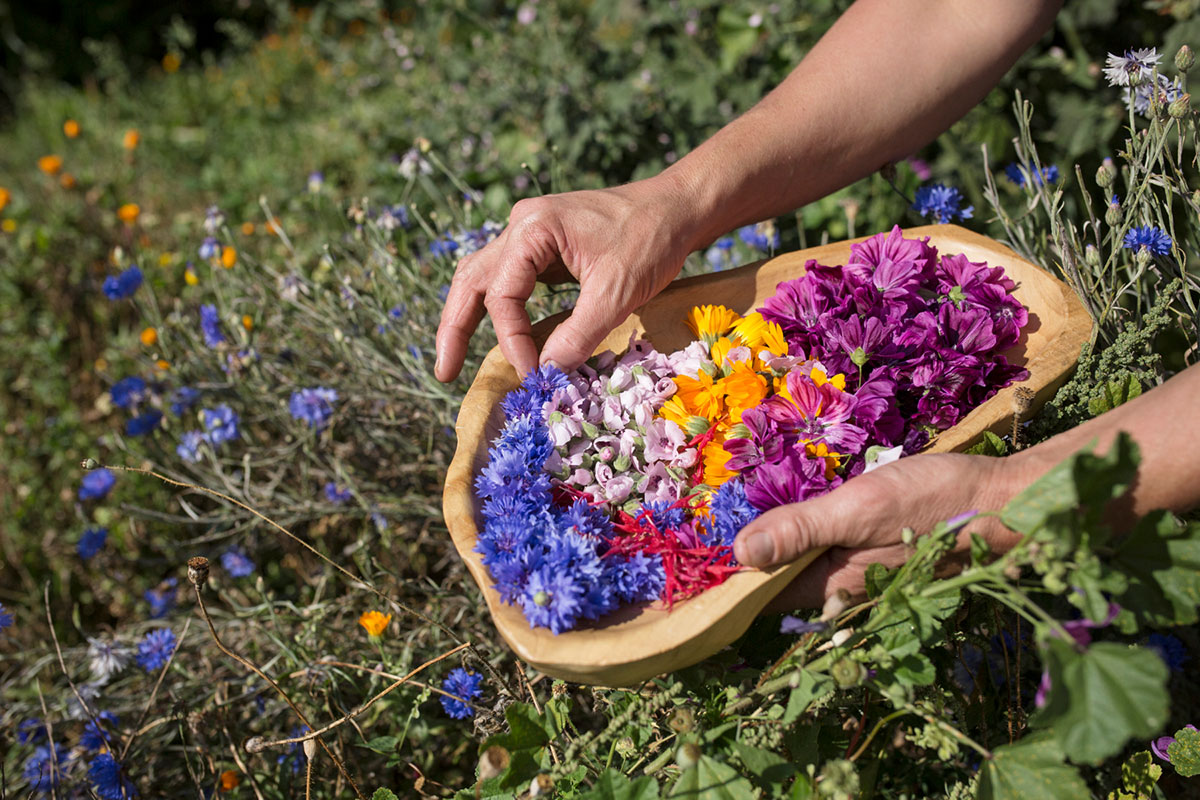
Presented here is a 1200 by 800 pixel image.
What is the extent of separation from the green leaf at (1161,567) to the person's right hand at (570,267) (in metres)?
0.75

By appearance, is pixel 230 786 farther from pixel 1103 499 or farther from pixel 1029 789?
pixel 1103 499

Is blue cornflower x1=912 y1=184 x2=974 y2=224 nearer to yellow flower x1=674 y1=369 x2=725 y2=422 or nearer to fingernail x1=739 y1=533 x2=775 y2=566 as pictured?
yellow flower x1=674 y1=369 x2=725 y2=422

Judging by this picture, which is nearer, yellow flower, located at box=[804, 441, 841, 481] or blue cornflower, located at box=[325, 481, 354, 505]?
yellow flower, located at box=[804, 441, 841, 481]

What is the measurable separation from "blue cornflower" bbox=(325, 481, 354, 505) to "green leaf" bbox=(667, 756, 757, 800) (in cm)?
113

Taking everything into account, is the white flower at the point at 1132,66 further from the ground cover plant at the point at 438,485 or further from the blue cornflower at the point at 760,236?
the blue cornflower at the point at 760,236

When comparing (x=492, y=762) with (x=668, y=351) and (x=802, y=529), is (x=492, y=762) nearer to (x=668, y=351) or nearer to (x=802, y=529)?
(x=802, y=529)

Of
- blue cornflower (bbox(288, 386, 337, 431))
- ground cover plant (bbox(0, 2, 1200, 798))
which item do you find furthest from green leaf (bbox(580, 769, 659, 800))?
blue cornflower (bbox(288, 386, 337, 431))

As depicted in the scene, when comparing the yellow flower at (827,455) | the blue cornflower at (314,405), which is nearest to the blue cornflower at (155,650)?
the blue cornflower at (314,405)

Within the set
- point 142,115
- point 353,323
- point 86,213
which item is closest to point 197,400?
point 353,323

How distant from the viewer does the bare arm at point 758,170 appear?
4.24 feet

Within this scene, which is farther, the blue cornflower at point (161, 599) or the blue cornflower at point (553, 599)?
the blue cornflower at point (161, 599)

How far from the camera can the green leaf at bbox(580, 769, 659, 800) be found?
0.92 metres

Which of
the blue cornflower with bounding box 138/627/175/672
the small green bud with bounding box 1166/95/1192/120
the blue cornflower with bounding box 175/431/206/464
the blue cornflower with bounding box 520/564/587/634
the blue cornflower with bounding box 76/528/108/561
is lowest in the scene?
the blue cornflower with bounding box 138/627/175/672

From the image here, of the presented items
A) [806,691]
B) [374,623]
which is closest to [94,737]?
[374,623]
